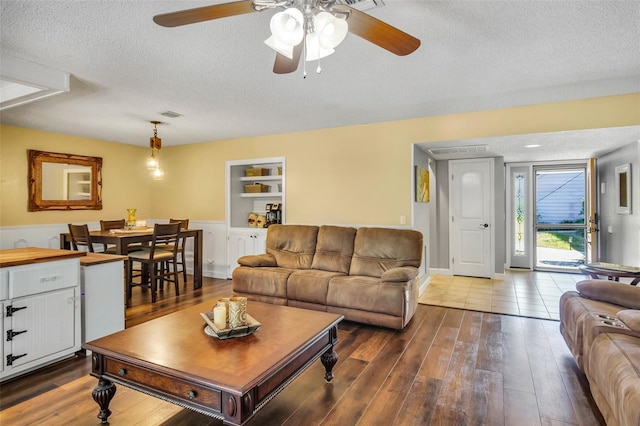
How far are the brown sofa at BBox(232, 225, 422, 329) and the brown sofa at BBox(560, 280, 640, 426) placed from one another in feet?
4.52

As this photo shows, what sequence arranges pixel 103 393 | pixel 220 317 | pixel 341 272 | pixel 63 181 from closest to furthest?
1. pixel 103 393
2. pixel 220 317
3. pixel 341 272
4. pixel 63 181

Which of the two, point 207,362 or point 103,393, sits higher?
point 207,362

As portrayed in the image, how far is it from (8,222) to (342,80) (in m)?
5.00

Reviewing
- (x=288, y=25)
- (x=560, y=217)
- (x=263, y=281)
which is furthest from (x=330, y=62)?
(x=560, y=217)

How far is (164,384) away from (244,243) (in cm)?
416

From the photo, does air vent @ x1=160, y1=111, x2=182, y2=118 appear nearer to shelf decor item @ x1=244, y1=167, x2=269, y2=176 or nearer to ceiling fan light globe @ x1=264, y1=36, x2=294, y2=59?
shelf decor item @ x1=244, y1=167, x2=269, y2=176

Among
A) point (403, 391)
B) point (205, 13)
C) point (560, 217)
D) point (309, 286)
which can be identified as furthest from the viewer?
point (560, 217)

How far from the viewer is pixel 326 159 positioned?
506 cm

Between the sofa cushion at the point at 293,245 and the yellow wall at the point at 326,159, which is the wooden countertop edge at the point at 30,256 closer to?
the sofa cushion at the point at 293,245

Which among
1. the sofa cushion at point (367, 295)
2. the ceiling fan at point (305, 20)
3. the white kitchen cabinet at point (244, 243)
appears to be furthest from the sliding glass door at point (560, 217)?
the ceiling fan at point (305, 20)

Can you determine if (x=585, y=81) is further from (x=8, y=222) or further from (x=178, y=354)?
(x=8, y=222)

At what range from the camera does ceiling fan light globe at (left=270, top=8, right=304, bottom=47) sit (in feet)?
4.99

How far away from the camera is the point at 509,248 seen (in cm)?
682

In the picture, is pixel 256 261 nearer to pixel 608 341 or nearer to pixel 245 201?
pixel 245 201
